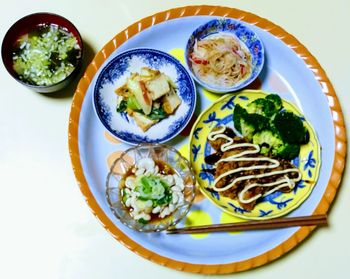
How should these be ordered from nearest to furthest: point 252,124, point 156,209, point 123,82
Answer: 1. point 156,209
2. point 252,124
3. point 123,82

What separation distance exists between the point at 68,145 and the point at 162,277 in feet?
2.35

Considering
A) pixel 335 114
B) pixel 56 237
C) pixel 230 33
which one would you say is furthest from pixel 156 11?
pixel 56 237

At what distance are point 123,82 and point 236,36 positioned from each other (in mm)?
583

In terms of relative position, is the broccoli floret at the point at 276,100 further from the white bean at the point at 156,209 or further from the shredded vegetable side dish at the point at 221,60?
the white bean at the point at 156,209

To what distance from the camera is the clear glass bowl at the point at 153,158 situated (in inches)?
84.6

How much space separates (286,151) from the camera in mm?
2275

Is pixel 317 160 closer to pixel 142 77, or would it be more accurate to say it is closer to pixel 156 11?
pixel 142 77

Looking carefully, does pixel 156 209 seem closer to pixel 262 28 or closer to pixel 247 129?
pixel 247 129

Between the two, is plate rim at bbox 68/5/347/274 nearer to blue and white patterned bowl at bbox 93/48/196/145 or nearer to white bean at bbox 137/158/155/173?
blue and white patterned bowl at bbox 93/48/196/145

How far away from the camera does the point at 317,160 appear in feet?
7.49

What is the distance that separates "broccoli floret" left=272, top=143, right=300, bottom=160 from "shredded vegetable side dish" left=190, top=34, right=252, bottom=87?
37 centimetres

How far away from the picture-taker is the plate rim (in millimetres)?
2152

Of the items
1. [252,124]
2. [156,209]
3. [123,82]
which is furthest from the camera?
[123,82]

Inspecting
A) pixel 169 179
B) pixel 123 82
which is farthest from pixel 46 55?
pixel 169 179
